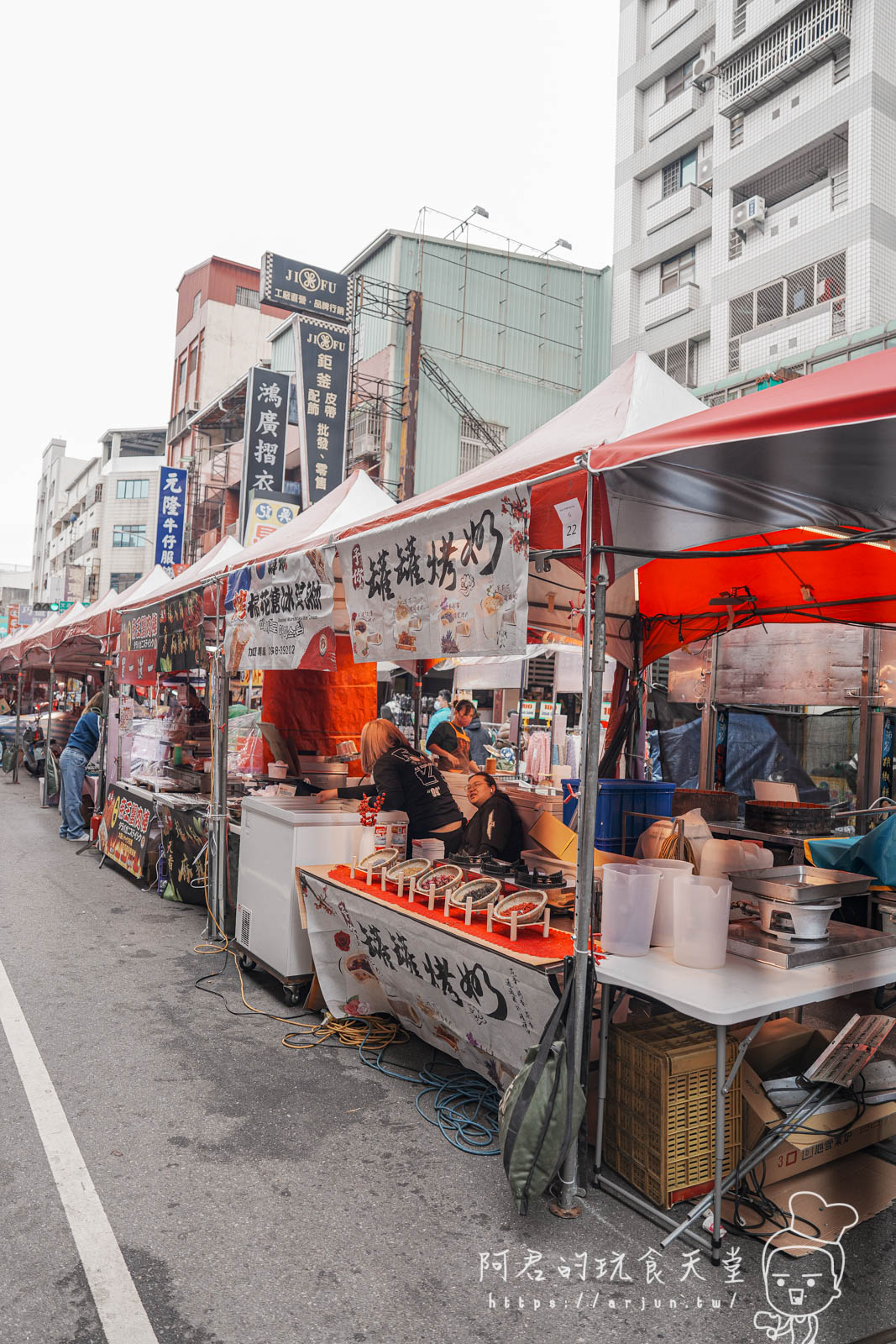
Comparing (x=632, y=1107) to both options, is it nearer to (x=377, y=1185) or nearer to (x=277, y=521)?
(x=377, y=1185)

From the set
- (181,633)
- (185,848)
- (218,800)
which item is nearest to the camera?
(218,800)

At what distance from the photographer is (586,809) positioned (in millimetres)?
3371

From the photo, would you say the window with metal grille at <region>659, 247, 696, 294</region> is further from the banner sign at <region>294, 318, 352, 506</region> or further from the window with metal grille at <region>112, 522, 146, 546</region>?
the window with metal grille at <region>112, 522, 146, 546</region>

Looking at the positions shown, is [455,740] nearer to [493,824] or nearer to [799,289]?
[493,824]

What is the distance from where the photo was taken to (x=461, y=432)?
21.7m

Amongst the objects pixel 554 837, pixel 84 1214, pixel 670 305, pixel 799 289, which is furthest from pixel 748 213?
pixel 84 1214

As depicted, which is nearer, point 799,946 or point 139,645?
point 799,946

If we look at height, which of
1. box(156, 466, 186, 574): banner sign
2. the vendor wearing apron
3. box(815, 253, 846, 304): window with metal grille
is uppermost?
box(815, 253, 846, 304): window with metal grille

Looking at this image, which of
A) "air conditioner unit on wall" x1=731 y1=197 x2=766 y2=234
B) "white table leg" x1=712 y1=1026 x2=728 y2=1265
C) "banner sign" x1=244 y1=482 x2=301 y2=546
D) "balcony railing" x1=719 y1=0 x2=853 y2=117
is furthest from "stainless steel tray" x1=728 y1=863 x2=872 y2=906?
"balcony railing" x1=719 y1=0 x2=853 y2=117

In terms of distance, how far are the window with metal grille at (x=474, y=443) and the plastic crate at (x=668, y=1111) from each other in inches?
761

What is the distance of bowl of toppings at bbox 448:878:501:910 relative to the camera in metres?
4.06

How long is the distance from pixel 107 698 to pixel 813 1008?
9479mm

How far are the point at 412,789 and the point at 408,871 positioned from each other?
121 cm

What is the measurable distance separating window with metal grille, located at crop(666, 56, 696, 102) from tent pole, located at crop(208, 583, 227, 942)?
67.7ft
